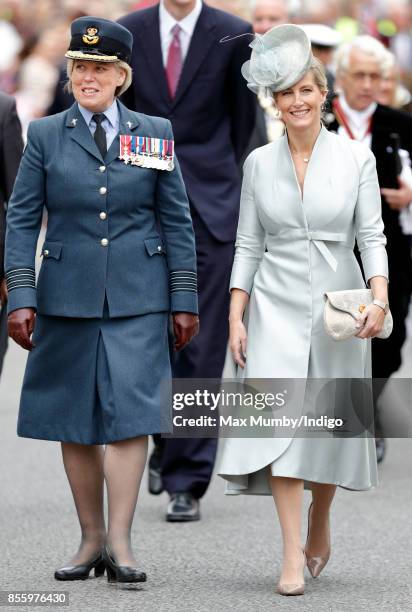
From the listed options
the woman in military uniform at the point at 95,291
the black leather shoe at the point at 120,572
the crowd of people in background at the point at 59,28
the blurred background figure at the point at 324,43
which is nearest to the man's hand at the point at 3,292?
the woman in military uniform at the point at 95,291

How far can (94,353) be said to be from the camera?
7379mm

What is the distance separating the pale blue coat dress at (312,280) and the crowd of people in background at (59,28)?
7.78m

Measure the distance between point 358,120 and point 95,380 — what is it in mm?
2768

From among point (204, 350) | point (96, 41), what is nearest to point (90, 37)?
point (96, 41)

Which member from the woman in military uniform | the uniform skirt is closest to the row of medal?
the woman in military uniform

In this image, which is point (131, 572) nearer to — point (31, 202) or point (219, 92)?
point (31, 202)

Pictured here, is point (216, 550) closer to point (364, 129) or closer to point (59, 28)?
point (364, 129)

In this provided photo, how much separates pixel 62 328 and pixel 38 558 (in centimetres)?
97

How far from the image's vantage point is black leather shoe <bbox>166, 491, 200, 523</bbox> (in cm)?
880

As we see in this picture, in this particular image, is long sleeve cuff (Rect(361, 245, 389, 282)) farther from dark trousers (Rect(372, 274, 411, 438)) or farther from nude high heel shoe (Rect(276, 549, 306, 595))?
dark trousers (Rect(372, 274, 411, 438))

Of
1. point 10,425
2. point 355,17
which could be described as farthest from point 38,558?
point 355,17

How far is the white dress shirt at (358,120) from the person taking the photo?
9664 millimetres

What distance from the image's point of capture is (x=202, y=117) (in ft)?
29.9

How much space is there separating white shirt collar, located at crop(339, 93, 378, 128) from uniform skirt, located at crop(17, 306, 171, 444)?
2.54 metres
